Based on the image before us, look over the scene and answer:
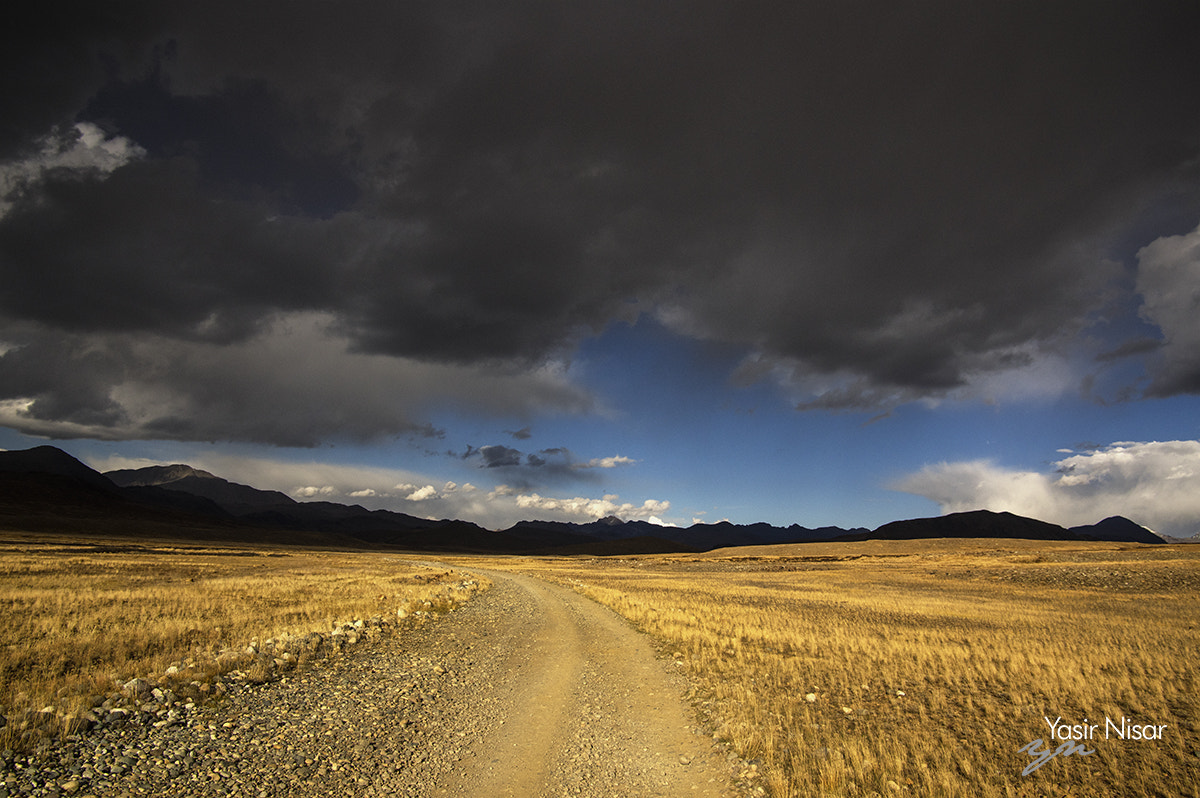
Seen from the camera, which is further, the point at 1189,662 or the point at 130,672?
the point at 1189,662

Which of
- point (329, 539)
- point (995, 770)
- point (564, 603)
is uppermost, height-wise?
point (995, 770)

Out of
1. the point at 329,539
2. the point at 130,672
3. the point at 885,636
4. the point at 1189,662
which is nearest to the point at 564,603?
the point at 885,636

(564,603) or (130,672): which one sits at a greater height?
(130,672)

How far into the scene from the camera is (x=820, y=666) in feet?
48.4

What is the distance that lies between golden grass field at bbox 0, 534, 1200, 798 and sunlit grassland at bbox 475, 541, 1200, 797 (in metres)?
0.05

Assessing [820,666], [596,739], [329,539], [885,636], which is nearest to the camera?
[596,739]

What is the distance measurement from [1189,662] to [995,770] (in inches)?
510

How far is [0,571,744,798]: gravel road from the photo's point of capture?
7.08 metres

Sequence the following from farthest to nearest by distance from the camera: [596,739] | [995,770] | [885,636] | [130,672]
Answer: [885,636] → [130,672] → [596,739] → [995,770]

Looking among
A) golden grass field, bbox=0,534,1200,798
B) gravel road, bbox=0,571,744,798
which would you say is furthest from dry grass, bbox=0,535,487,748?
gravel road, bbox=0,571,744,798

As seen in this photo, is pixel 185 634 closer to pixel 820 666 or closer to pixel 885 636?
pixel 820 666
